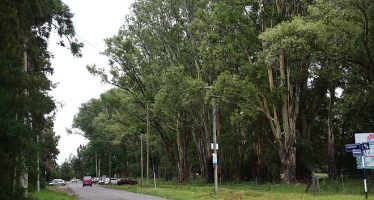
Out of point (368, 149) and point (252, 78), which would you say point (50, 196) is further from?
point (368, 149)

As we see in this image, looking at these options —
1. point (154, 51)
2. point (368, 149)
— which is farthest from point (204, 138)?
point (368, 149)

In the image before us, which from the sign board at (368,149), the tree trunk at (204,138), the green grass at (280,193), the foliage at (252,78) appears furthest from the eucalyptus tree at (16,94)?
the tree trunk at (204,138)

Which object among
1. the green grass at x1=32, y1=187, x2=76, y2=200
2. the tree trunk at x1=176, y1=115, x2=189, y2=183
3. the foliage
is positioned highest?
the foliage

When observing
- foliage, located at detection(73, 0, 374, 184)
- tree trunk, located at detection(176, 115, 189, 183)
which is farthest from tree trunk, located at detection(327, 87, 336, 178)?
tree trunk, located at detection(176, 115, 189, 183)

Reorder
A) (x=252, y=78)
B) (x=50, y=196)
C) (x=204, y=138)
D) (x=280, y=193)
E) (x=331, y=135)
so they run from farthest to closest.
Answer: (x=204, y=138) → (x=331, y=135) → (x=252, y=78) → (x=50, y=196) → (x=280, y=193)

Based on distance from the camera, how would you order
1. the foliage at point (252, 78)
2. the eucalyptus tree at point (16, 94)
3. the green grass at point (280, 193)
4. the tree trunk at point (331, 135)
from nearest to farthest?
the eucalyptus tree at point (16, 94), the green grass at point (280, 193), the foliage at point (252, 78), the tree trunk at point (331, 135)

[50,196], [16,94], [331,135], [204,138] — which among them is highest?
[16,94]

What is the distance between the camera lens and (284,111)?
38844mm

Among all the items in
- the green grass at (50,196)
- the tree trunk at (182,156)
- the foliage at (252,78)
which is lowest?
the green grass at (50,196)

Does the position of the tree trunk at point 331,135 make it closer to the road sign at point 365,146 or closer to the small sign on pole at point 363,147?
the small sign on pole at point 363,147

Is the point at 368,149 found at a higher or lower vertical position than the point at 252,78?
lower

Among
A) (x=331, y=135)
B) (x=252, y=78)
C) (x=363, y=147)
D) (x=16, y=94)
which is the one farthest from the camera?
(x=331, y=135)

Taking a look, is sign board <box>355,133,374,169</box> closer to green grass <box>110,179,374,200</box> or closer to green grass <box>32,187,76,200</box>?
green grass <box>110,179,374,200</box>

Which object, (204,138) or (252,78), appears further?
(204,138)
